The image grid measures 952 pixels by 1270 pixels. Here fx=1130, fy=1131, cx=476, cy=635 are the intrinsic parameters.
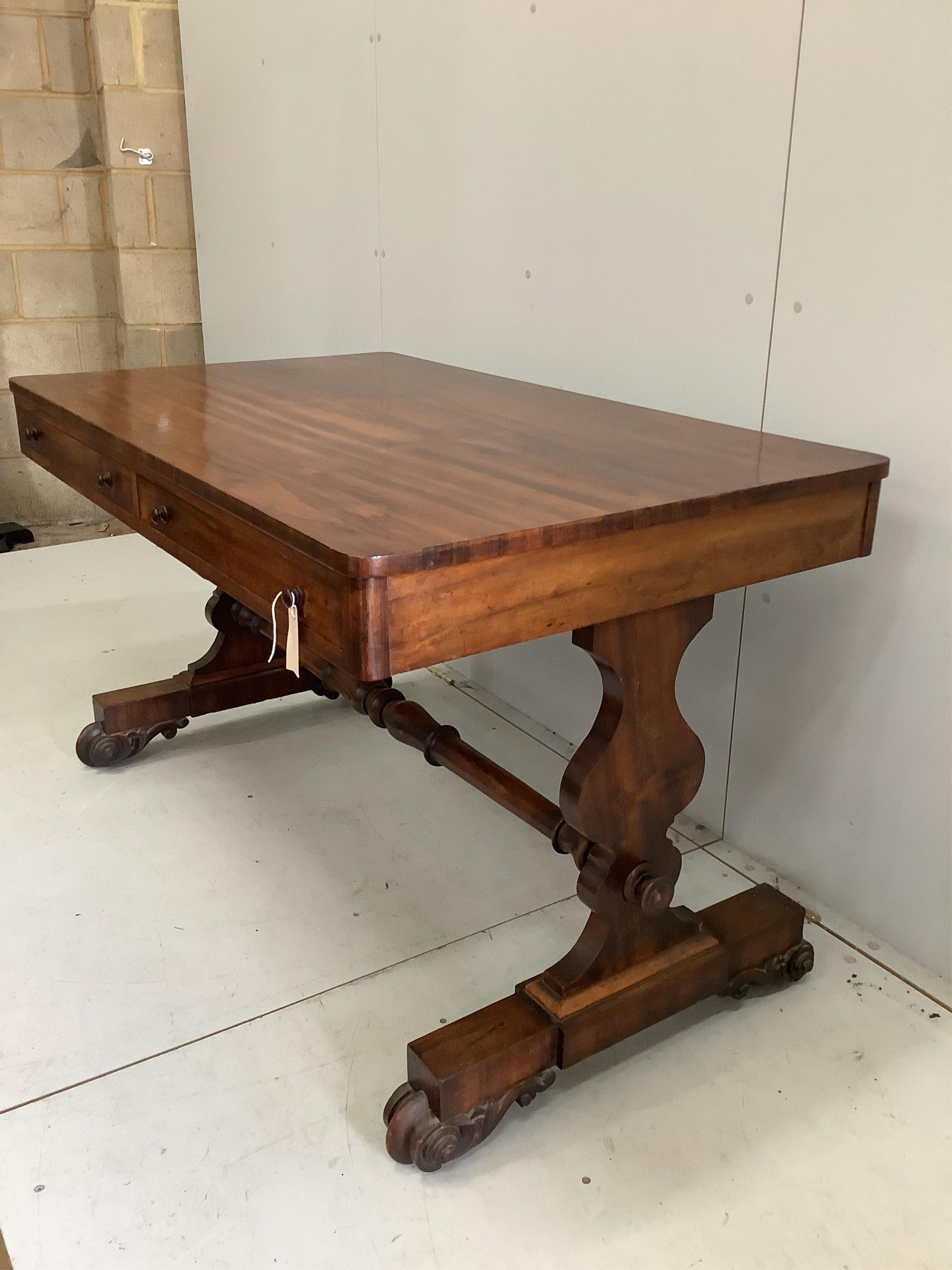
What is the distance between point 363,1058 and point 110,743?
37.7 inches

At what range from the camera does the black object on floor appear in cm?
380

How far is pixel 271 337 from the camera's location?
3340 millimetres

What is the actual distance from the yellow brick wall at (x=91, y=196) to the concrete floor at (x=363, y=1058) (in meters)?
2.13

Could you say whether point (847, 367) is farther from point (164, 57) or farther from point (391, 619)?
point (164, 57)

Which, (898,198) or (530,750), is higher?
(898,198)

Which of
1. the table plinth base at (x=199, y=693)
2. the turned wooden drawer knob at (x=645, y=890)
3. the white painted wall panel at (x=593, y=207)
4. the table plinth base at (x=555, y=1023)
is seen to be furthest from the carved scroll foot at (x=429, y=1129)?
the table plinth base at (x=199, y=693)

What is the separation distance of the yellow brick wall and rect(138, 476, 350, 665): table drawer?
8.53 feet

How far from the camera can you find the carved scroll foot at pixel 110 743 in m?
2.13

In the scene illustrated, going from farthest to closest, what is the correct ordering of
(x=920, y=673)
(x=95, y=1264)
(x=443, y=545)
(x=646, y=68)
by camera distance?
(x=646, y=68) → (x=920, y=673) → (x=95, y=1264) → (x=443, y=545)

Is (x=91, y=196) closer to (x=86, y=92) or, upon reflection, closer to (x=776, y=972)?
(x=86, y=92)

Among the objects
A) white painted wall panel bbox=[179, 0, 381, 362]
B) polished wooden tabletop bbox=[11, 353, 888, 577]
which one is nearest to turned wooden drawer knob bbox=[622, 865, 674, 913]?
polished wooden tabletop bbox=[11, 353, 888, 577]

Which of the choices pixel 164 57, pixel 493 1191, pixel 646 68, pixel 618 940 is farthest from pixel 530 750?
pixel 164 57

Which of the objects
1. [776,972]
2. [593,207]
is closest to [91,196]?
[593,207]

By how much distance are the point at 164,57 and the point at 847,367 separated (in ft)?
9.53
